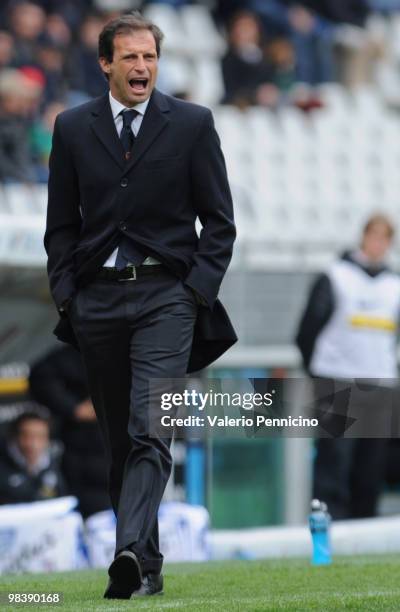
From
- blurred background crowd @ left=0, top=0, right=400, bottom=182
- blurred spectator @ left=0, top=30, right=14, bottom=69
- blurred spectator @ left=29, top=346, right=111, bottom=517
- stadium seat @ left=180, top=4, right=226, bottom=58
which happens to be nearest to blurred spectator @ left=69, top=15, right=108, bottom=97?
blurred background crowd @ left=0, top=0, right=400, bottom=182

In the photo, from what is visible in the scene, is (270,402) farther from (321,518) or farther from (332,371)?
(332,371)

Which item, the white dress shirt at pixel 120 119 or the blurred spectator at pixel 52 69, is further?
the blurred spectator at pixel 52 69

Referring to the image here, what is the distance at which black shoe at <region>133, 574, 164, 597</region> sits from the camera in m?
6.05

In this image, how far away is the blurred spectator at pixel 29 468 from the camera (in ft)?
37.3

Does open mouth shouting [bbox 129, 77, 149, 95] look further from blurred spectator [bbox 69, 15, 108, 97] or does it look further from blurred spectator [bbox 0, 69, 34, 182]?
blurred spectator [bbox 69, 15, 108, 97]

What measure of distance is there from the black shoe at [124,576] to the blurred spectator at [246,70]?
11074mm

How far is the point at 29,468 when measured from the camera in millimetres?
11461

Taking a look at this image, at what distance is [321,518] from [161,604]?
204 cm

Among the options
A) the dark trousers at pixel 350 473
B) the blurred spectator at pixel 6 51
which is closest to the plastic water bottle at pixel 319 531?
the dark trousers at pixel 350 473

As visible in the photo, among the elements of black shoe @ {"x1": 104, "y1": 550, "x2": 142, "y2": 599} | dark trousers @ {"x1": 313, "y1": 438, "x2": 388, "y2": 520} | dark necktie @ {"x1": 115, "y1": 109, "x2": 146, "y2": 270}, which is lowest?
dark trousers @ {"x1": 313, "y1": 438, "x2": 388, "y2": 520}

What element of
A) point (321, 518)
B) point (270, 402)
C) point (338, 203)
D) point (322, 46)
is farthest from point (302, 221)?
point (270, 402)

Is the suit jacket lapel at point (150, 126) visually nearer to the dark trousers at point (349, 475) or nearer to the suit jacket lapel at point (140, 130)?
the suit jacket lapel at point (140, 130)

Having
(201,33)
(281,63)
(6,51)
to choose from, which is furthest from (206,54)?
(6,51)

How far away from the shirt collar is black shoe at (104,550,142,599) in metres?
1.48
